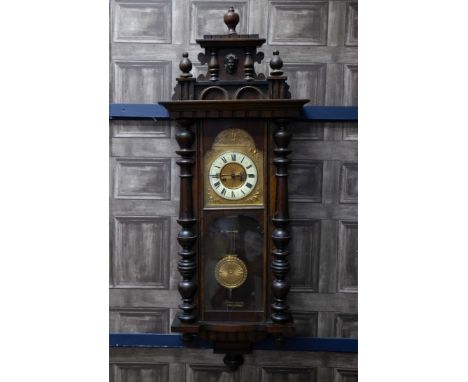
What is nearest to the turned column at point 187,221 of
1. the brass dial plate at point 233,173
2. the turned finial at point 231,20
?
the brass dial plate at point 233,173

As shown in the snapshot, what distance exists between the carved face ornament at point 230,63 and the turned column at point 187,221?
8.4 inches

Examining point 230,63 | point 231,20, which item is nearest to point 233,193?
point 230,63

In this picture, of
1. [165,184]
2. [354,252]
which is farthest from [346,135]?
[165,184]

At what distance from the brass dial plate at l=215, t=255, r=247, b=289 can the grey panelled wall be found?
242mm

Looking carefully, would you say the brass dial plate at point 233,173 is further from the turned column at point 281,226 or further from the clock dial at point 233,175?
the turned column at point 281,226

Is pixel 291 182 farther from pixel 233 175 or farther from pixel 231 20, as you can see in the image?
pixel 231 20

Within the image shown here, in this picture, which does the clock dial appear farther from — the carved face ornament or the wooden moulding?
the carved face ornament

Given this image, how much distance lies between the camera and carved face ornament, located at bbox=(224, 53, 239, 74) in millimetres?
1372

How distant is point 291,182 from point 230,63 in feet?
1.63

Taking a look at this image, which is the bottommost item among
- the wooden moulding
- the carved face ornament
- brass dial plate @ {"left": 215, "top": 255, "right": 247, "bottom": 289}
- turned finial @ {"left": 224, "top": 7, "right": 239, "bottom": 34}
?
brass dial plate @ {"left": 215, "top": 255, "right": 247, "bottom": 289}

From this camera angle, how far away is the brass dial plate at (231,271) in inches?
56.2

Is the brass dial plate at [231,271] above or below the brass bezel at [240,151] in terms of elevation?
below

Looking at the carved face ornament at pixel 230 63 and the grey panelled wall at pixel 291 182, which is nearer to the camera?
the carved face ornament at pixel 230 63

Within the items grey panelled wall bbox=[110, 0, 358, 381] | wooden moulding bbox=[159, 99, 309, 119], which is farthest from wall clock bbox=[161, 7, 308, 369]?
grey panelled wall bbox=[110, 0, 358, 381]
